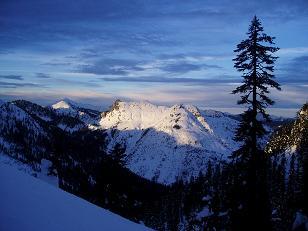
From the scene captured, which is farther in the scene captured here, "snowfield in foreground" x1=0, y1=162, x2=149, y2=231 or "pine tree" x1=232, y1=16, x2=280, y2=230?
"pine tree" x1=232, y1=16, x2=280, y2=230

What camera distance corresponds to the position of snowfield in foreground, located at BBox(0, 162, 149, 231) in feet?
24.2

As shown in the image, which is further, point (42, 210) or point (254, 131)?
point (254, 131)

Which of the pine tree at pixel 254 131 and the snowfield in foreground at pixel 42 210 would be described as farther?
the pine tree at pixel 254 131

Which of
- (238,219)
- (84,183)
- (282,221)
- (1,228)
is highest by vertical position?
(1,228)

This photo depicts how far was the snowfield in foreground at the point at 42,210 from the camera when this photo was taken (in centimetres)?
737

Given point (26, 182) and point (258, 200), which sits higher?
point (26, 182)

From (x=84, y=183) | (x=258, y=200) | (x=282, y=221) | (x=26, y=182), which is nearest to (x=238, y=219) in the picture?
(x=258, y=200)

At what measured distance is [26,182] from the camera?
381 inches

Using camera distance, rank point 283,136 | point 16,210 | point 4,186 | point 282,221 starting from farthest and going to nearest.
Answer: point 283,136, point 282,221, point 4,186, point 16,210

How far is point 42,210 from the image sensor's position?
27.0ft

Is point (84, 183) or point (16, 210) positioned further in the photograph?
point (84, 183)

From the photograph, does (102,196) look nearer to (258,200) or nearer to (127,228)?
(258,200)

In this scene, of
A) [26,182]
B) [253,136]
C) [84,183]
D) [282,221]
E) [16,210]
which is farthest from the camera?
[282,221]

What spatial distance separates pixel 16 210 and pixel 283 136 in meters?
188
